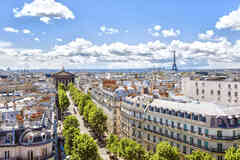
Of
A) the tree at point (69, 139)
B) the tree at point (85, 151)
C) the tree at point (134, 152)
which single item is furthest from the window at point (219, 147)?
the tree at point (69, 139)

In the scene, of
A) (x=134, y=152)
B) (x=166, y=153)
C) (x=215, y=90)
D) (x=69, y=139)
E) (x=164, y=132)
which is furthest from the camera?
(x=215, y=90)

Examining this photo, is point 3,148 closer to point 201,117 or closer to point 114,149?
point 114,149

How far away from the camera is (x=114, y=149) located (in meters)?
59.3

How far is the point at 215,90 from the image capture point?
8388 centimetres

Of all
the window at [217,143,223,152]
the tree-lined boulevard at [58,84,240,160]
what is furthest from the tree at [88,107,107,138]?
the window at [217,143,223,152]

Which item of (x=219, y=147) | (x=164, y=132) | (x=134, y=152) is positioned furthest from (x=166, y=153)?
(x=164, y=132)

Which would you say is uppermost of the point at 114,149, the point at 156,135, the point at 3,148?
the point at 3,148

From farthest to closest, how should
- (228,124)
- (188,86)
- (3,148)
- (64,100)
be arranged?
(64,100), (188,86), (228,124), (3,148)

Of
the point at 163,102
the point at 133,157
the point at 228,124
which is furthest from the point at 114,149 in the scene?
the point at 228,124

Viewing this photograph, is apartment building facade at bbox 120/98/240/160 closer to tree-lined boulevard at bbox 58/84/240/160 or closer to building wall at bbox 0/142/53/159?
tree-lined boulevard at bbox 58/84/240/160

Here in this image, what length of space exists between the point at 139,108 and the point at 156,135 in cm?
883

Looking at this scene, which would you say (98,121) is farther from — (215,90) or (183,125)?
(215,90)

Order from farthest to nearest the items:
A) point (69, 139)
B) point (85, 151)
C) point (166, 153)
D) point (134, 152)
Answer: point (69, 139) → point (134, 152) → point (85, 151) → point (166, 153)

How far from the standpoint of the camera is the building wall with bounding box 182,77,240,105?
3056 inches
